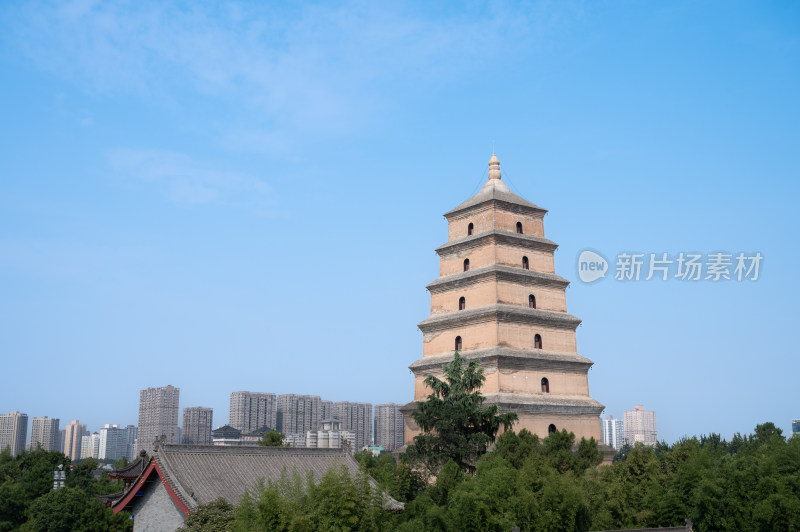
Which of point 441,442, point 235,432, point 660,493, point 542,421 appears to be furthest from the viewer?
point 235,432

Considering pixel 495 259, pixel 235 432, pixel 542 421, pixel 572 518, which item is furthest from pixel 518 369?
pixel 235 432

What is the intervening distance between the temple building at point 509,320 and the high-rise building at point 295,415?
87933 millimetres

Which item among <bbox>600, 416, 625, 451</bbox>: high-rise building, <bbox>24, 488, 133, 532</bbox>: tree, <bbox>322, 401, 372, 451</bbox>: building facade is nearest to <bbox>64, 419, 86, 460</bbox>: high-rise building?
<bbox>322, 401, 372, 451</bbox>: building facade

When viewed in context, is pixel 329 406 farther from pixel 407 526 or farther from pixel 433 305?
pixel 407 526

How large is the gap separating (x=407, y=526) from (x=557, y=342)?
15.1 metres

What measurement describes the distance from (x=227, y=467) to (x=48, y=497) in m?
12.9

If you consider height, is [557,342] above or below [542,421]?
above

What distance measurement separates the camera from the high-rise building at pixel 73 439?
146500 millimetres

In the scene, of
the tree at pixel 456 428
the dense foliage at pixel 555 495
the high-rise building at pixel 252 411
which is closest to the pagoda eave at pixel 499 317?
the tree at pixel 456 428

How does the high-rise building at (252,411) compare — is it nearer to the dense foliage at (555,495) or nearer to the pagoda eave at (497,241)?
the pagoda eave at (497,241)

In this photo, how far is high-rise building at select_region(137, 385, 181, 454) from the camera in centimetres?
10844

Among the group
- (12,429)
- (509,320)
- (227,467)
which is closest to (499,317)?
(509,320)

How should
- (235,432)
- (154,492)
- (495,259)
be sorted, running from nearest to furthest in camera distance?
(154,492), (495,259), (235,432)

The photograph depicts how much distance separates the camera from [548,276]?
32.6 metres
